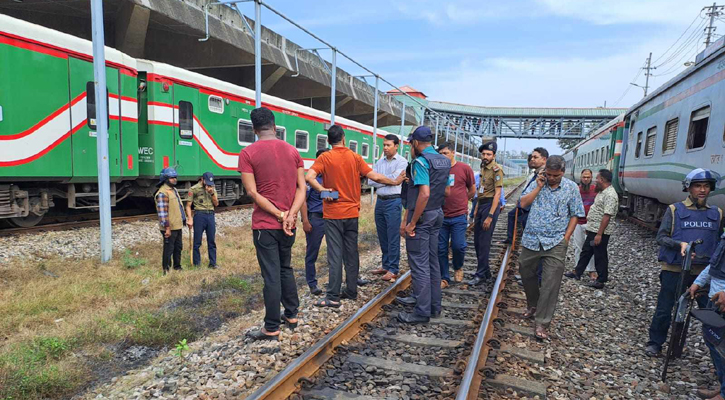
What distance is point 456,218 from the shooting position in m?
6.13

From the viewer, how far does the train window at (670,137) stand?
860cm

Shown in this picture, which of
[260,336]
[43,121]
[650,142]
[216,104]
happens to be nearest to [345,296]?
[260,336]

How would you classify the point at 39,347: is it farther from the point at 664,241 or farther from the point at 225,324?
the point at 664,241

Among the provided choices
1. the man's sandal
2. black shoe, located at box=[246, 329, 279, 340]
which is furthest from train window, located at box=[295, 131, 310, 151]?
black shoe, located at box=[246, 329, 279, 340]

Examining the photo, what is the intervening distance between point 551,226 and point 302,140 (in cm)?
1185

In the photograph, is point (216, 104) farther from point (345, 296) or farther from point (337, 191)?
point (345, 296)

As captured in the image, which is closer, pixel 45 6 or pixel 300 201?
pixel 300 201

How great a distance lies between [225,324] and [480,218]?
3.93 metres

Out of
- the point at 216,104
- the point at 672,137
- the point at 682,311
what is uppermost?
the point at 216,104

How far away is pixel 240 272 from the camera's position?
23.7 feet

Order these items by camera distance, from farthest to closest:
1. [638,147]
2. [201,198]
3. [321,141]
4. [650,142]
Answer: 1. [321,141]
2. [638,147]
3. [650,142]
4. [201,198]

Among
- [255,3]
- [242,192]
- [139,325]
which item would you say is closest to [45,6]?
[242,192]

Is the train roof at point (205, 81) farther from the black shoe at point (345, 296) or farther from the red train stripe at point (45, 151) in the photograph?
the black shoe at point (345, 296)

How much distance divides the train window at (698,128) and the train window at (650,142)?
2403 mm
